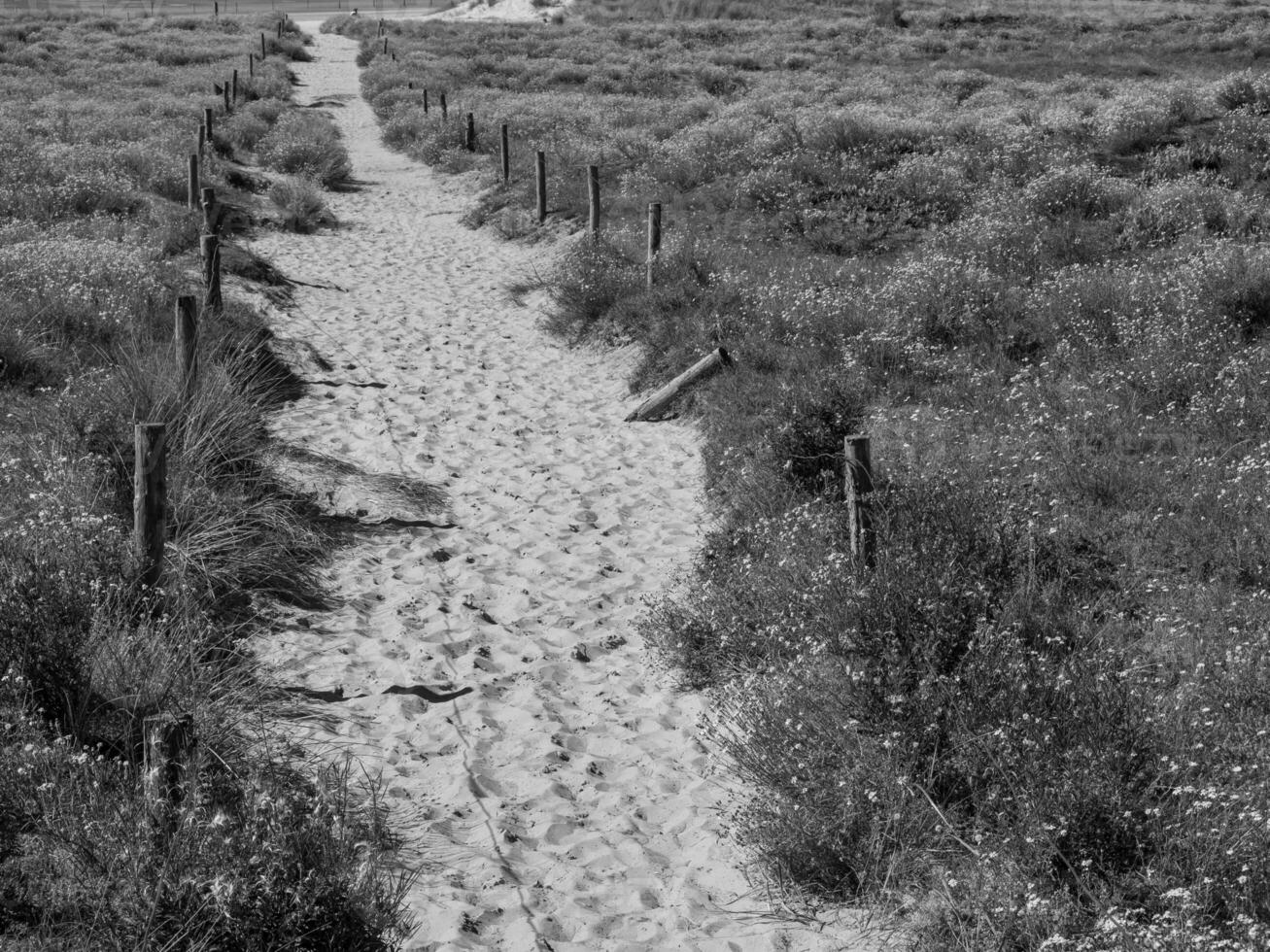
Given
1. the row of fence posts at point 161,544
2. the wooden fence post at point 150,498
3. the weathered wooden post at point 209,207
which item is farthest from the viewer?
the weathered wooden post at point 209,207

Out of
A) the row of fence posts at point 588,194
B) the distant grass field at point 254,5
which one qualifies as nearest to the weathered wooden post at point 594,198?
the row of fence posts at point 588,194

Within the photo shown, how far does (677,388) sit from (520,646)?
457 cm

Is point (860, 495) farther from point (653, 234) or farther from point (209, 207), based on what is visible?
point (209, 207)

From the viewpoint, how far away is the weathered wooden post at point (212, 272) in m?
11.3

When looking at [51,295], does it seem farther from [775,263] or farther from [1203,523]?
[1203,523]

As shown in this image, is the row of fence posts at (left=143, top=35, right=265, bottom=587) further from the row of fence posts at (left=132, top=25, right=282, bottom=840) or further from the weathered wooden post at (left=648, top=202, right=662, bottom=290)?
the weathered wooden post at (left=648, top=202, right=662, bottom=290)

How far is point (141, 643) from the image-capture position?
206 inches

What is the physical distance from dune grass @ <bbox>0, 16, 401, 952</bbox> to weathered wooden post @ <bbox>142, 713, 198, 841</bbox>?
1.3 inches

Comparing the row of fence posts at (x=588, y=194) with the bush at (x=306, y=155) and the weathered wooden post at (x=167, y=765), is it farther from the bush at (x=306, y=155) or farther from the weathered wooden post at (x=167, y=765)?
the weathered wooden post at (x=167, y=765)

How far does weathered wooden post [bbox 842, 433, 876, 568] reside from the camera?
5.96m

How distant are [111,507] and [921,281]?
26.6 ft

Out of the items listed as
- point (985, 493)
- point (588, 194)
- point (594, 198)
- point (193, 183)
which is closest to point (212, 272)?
point (594, 198)

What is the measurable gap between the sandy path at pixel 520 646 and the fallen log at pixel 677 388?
27cm

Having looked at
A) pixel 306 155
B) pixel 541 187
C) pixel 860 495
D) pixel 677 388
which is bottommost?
pixel 677 388
